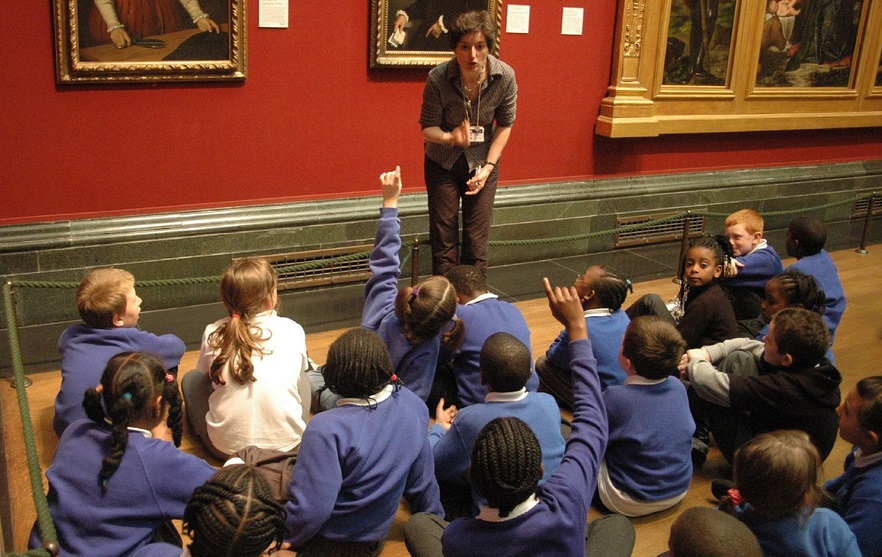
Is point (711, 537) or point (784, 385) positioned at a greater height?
point (711, 537)

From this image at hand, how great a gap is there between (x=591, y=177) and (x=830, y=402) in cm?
483

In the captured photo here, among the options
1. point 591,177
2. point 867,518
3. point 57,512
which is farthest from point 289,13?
point 867,518

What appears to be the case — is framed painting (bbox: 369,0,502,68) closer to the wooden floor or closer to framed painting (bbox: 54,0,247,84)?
framed painting (bbox: 54,0,247,84)

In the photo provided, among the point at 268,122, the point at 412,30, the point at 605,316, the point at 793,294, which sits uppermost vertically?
the point at 412,30

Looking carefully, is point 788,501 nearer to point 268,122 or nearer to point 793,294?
point 793,294

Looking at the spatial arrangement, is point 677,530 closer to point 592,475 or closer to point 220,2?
point 592,475

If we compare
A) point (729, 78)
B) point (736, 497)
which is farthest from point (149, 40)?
point (729, 78)

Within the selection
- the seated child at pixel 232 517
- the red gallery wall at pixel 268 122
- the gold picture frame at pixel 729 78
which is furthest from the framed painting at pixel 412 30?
the seated child at pixel 232 517

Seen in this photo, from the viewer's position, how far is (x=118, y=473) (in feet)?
9.82

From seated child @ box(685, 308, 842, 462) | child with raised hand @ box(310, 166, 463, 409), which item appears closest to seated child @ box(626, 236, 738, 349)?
seated child @ box(685, 308, 842, 462)

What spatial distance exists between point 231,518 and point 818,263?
4453mm

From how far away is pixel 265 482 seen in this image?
8.48 ft

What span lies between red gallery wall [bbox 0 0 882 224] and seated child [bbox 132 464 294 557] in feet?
14.6

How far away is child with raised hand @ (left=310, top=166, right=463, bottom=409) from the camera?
14.2 feet
